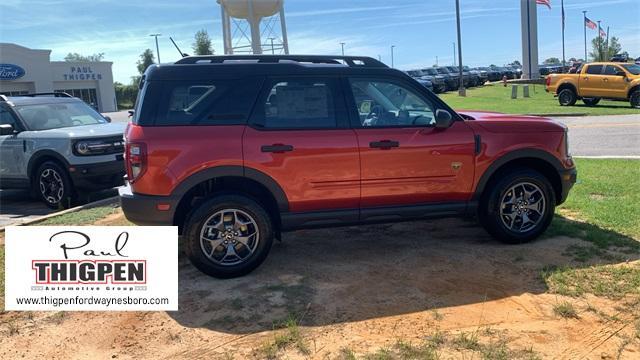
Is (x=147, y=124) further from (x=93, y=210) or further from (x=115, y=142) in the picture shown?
(x=115, y=142)

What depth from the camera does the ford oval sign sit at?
4494 cm

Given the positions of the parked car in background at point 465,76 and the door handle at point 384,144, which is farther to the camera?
the parked car in background at point 465,76

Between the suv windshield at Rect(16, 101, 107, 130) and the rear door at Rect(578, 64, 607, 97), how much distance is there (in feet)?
63.9

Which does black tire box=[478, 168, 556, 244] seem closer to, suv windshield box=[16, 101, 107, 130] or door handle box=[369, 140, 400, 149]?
door handle box=[369, 140, 400, 149]

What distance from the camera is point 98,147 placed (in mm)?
8516

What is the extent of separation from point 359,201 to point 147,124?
76.2 inches

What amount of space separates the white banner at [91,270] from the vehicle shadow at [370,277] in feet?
1.12

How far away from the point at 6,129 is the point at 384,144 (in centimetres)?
686

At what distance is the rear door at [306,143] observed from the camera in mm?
4715

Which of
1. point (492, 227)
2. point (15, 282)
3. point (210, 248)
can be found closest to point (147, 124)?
point (210, 248)

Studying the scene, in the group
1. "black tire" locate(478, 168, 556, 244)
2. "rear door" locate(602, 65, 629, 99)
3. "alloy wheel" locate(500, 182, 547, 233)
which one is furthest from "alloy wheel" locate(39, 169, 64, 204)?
"rear door" locate(602, 65, 629, 99)

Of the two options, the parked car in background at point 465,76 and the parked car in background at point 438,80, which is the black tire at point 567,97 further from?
the parked car in background at point 465,76

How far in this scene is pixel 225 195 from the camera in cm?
471

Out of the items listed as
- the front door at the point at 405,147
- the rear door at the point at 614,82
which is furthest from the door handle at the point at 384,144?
the rear door at the point at 614,82
